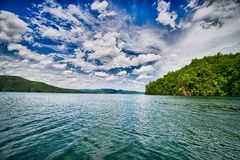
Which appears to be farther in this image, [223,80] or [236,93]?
[223,80]

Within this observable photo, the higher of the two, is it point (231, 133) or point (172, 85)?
point (172, 85)

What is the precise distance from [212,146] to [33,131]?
63.1 ft

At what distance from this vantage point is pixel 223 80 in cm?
13112

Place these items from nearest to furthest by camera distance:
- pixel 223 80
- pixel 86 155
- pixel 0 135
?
pixel 86 155 → pixel 0 135 → pixel 223 80

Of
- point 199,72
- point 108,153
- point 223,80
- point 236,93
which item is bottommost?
point 108,153

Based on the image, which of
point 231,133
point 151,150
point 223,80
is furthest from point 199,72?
point 151,150

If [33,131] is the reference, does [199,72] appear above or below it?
above

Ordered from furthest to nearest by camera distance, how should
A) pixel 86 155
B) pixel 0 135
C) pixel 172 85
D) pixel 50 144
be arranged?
pixel 172 85, pixel 0 135, pixel 50 144, pixel 86 155

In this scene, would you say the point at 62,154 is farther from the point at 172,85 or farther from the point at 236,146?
the point at 172,85

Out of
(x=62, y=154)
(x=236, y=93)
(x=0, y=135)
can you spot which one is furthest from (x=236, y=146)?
(x=236, y=93)

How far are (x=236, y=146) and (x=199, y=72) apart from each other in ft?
512

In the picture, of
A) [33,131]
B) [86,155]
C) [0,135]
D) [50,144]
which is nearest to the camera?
[86,155]

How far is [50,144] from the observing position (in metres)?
14.0

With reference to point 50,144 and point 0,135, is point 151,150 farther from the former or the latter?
point 0,135
